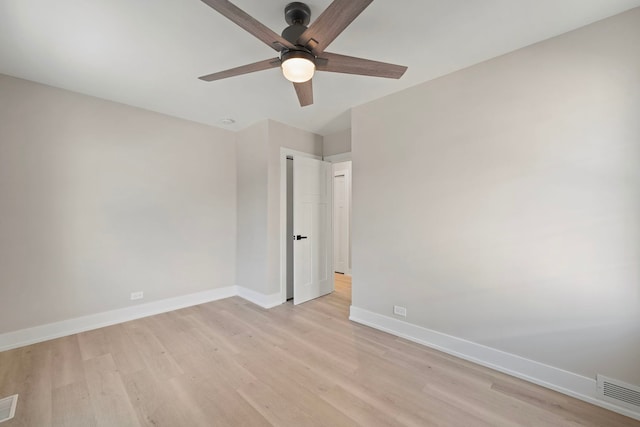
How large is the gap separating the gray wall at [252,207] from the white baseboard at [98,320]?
2.00ft

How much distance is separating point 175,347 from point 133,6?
9.24ft

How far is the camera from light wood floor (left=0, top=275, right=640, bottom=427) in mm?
1632

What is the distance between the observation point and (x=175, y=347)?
2.49 meters

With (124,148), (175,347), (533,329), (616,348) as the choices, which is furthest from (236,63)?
(616,348)

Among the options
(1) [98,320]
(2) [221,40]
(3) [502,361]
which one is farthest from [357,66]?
(1) [98,320]

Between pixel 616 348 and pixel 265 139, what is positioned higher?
pixel 265 139

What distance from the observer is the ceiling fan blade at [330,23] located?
1.20 meters

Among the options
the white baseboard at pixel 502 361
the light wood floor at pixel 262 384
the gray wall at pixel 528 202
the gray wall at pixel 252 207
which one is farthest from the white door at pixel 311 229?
the gray wall at pixel 528 202

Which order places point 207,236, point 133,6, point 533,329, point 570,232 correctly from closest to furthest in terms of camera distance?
point 133,6 → point 570,232 → point 533,329 → point 207,236

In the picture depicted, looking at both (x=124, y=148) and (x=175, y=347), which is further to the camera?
(x=124, y=148)

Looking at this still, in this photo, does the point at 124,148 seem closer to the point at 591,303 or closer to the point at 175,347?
the point at 175,347

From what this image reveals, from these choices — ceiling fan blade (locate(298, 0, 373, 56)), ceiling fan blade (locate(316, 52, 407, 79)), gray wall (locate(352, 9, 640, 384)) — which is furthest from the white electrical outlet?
ceiling fan blade (locate(298, 0, 373, 56))

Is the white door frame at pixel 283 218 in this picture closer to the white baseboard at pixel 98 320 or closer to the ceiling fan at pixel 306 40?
the white baseboard at pixel 98 320

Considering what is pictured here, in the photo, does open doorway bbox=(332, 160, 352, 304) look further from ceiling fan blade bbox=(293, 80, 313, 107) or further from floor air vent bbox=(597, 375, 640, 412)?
floor air vent bbox=(597, 375, 640, 412)
